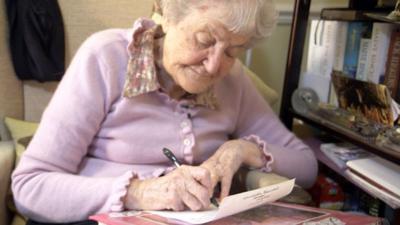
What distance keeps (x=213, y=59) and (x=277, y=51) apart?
1.03m

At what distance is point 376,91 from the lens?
118 centimetres

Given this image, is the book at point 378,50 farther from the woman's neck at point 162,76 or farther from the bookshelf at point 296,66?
the woman's neck at point 162,76

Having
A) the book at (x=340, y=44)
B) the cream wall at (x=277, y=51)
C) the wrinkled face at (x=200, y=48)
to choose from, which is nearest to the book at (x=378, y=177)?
the book at (x=340, y=44)

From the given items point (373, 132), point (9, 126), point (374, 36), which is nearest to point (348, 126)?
point (373, 132)

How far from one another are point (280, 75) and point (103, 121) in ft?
3.64

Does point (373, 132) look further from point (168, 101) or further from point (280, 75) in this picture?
point (280, 75)

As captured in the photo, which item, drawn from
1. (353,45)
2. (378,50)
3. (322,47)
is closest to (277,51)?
(322,47)

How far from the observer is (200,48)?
0.98 metres

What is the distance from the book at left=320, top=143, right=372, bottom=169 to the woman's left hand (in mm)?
257

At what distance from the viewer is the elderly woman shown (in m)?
0.92

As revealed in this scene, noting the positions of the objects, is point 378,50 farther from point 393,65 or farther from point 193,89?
point 193,89

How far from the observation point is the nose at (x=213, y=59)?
977 millimetres

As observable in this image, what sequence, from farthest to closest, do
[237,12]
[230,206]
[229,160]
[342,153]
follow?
[342,153] → [229,160] → [237,12] → [230,206]

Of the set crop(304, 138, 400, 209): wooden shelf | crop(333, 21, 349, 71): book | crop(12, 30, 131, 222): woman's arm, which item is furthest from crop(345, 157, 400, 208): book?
crop(12, 30, 131, 222): woman's arm
